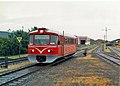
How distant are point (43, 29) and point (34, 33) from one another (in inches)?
31.2

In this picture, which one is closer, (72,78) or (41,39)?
(72,78)

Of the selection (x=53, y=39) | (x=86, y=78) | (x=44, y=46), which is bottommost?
(x=86, y=78)

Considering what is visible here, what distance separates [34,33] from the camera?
72.6 feet

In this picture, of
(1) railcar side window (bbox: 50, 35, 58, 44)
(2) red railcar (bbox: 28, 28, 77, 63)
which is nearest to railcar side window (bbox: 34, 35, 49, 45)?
(2) red railcar (bbox: 28, 28, 77, 63)

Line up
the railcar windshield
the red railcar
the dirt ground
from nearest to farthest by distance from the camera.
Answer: the dirt ground
the red railcar
the railcar windshield

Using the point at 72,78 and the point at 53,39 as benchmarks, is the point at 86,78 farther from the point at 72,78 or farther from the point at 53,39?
the point at 53,39

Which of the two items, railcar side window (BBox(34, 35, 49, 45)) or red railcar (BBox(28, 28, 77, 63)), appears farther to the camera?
railcar side window (BBox(34, 35, 49, 45))

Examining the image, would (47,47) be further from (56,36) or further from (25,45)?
(25,45)

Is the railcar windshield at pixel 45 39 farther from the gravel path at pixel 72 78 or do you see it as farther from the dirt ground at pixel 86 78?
the gravel path at pixel 72 78

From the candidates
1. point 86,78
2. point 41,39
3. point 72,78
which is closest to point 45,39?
point 41,39

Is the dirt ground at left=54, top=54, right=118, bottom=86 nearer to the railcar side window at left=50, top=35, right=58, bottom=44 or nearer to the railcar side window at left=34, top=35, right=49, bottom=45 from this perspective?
the railcar side window at left=50, top=35, right=58, bottom=44

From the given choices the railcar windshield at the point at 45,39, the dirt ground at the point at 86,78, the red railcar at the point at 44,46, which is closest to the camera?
the dirt ground at the point at 86,78

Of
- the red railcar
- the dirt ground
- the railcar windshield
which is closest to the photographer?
the dirt ground

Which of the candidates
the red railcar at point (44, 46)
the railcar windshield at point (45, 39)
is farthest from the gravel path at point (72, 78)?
the railcar windshield at point (45, 39)
